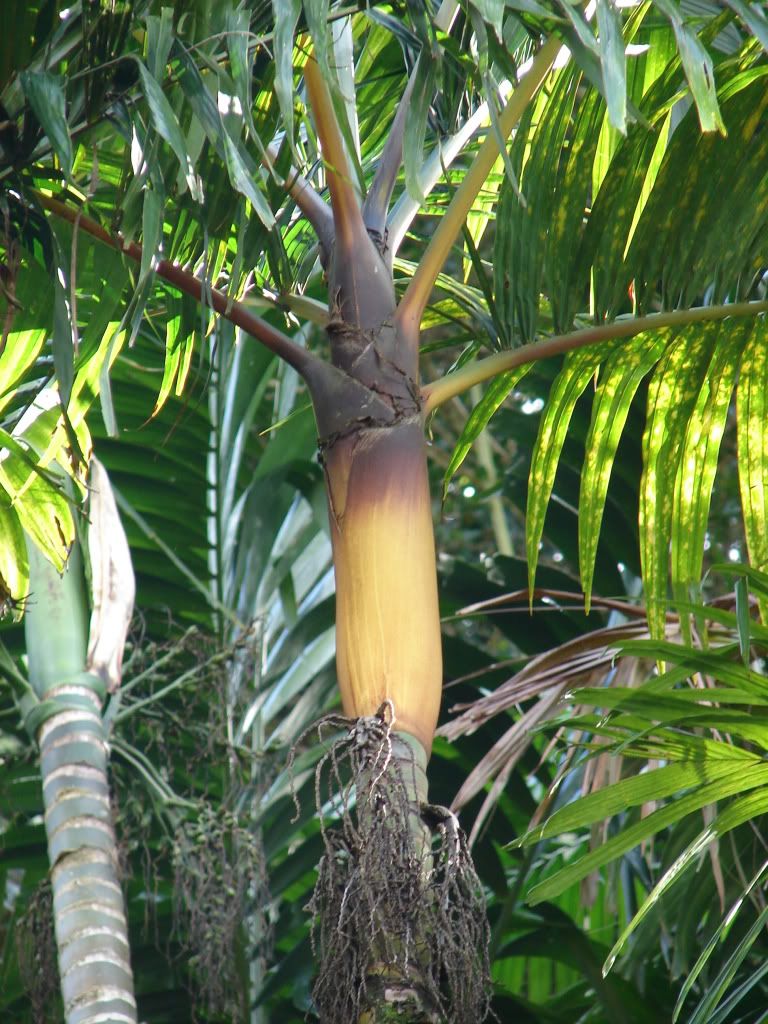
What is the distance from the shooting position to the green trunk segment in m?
1.72

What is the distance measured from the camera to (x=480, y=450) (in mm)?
5180

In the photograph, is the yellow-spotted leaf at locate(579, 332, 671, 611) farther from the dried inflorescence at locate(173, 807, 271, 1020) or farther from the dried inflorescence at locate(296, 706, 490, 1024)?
the dried inflorescence at locate(173, 807, 271, 1020)

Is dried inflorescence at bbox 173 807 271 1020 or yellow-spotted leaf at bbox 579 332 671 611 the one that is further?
dried inflorescence at bbox 173 807 271 1020

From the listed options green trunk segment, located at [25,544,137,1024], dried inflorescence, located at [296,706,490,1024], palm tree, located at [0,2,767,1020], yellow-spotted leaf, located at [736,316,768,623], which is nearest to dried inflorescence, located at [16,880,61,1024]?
green trunk segment, located at [25,544,137,1024]

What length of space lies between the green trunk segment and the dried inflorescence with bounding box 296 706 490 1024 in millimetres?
640

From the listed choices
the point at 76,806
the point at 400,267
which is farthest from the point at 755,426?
the point at 76,806

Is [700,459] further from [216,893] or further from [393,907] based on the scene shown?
[216,893]

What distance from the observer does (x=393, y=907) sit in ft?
3.73

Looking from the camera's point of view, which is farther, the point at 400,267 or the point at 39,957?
the point at 39,957

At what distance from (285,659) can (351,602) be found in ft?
4.67

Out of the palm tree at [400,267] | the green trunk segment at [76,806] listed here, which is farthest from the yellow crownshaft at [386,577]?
the green trunk segment at [76,806]

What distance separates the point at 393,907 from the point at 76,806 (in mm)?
873

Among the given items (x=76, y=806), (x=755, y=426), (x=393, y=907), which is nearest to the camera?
(x=393, y=907)

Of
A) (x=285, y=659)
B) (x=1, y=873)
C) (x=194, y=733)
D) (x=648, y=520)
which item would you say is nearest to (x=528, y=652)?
(x=285, y=659)
